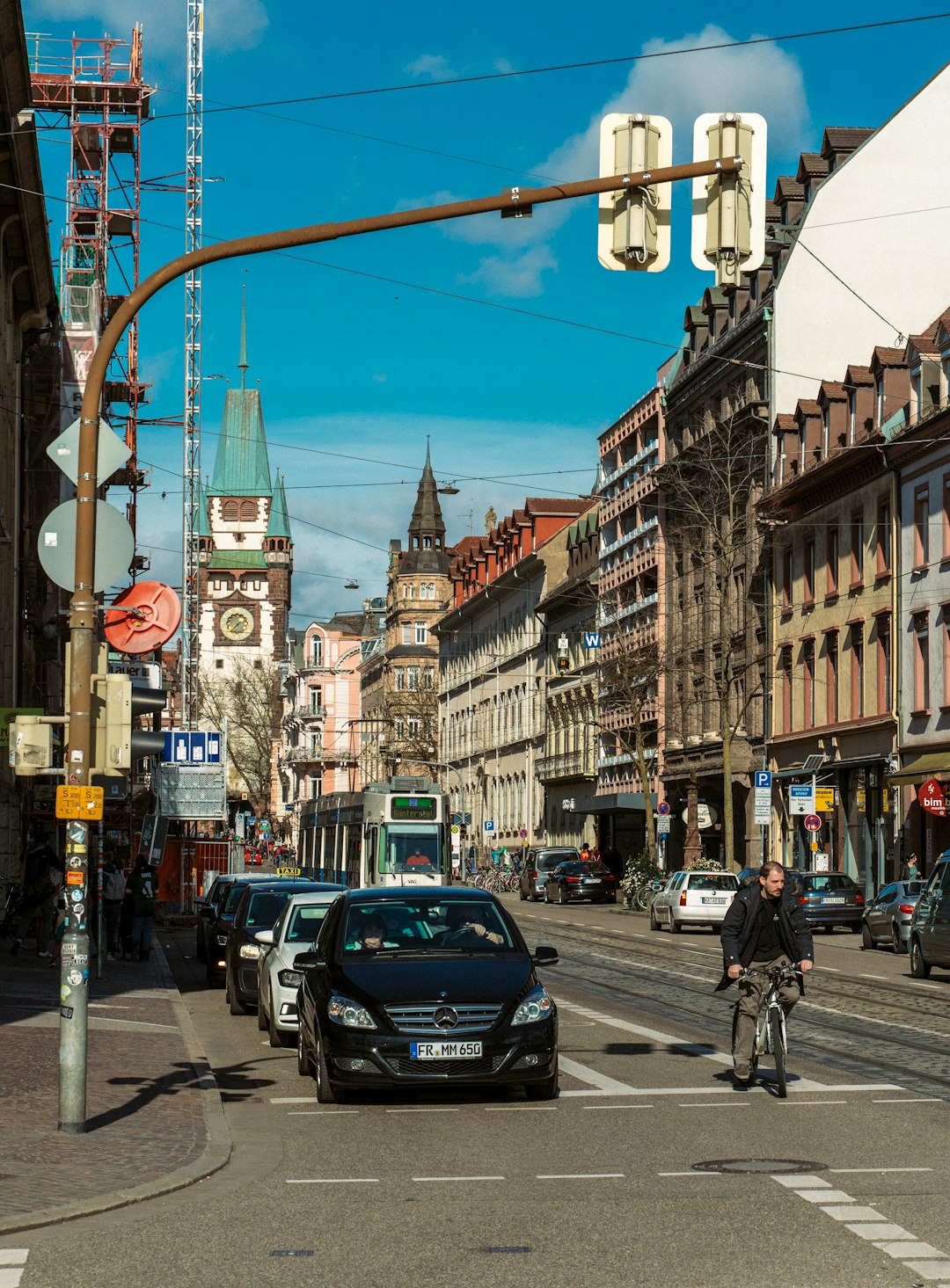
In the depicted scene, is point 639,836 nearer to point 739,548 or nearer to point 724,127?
point 739,548

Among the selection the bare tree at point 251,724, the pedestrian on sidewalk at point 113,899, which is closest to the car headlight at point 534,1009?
the pedestrian on sidewalk at point 113,899

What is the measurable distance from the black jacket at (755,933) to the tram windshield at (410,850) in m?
36.2

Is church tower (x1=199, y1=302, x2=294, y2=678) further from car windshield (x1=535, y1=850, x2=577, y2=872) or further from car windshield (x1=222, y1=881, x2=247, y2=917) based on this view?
car windshield (x1=222, y1=881, x2=247, y2=917)

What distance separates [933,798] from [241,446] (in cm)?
15753

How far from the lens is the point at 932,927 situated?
28891 millimetres

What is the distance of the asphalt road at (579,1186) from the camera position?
826cm

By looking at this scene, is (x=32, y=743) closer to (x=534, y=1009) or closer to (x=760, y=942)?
(x=534, y=1009)

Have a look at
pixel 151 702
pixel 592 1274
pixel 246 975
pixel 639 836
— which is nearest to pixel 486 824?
pixel 639 836

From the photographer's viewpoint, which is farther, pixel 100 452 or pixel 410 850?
pixel 410 850

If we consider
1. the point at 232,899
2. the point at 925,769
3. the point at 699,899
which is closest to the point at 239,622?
the point at 699,899

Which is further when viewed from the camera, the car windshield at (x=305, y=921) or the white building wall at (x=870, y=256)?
the white building wall at (x=870, y=256)

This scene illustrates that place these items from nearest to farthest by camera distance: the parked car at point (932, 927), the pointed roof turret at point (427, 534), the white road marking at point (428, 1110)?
the white road marking at point (428, 1110), the parked car at point (932, 927), the pointed roof turret at point (427, 534)

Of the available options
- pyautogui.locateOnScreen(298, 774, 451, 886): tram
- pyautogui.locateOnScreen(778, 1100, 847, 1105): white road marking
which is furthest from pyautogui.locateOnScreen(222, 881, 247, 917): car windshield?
pyautogui.locateOnScreen(298, 774, 451, 886): tram

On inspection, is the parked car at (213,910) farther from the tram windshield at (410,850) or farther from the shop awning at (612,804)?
the shop awning at (612,804)
